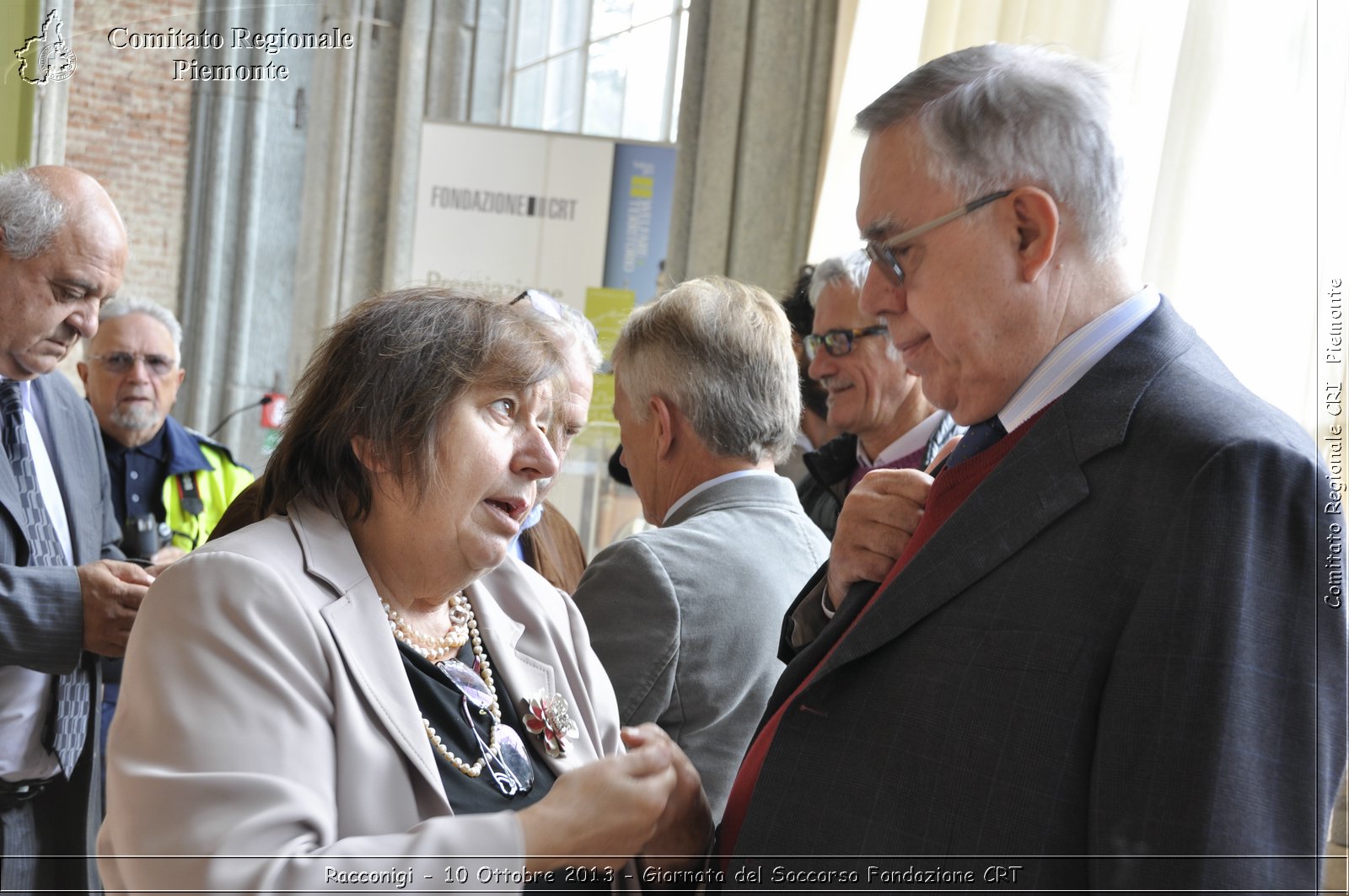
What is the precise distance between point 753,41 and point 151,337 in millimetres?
3345

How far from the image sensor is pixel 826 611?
1916 millimetres

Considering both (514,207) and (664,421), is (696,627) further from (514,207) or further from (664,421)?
(514,207)

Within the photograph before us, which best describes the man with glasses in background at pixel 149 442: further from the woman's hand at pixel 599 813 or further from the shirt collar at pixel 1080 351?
the shirt collar at pixel 1080 351

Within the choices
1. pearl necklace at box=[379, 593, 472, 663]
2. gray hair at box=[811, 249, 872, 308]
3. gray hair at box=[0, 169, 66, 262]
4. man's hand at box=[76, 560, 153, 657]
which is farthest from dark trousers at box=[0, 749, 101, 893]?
gray hair at box=[811, 249, 872, 308]

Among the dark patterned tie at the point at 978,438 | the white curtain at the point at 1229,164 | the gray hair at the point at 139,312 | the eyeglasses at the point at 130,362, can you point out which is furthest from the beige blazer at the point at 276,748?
the gray hair at the point at 139,312

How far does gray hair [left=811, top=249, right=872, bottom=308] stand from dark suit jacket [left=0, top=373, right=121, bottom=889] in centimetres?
217

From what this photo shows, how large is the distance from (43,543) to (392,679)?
1775mm

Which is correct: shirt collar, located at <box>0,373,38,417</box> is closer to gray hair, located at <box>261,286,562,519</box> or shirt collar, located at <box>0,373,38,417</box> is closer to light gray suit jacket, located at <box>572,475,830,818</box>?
gray hair, located at <box>261,286,562,519</box>

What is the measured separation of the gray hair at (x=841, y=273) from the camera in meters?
3.47

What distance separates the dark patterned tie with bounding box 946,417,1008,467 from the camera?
1633 millimetres

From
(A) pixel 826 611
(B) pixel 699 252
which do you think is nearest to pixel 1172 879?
(A) pixel 826 611

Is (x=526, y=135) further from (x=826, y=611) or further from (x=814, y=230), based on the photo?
(x=826, y=611)

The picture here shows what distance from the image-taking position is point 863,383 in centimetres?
342

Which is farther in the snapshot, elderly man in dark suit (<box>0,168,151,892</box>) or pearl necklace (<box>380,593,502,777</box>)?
elderly man in dark suit (<box>0,168,151,892</box>)
